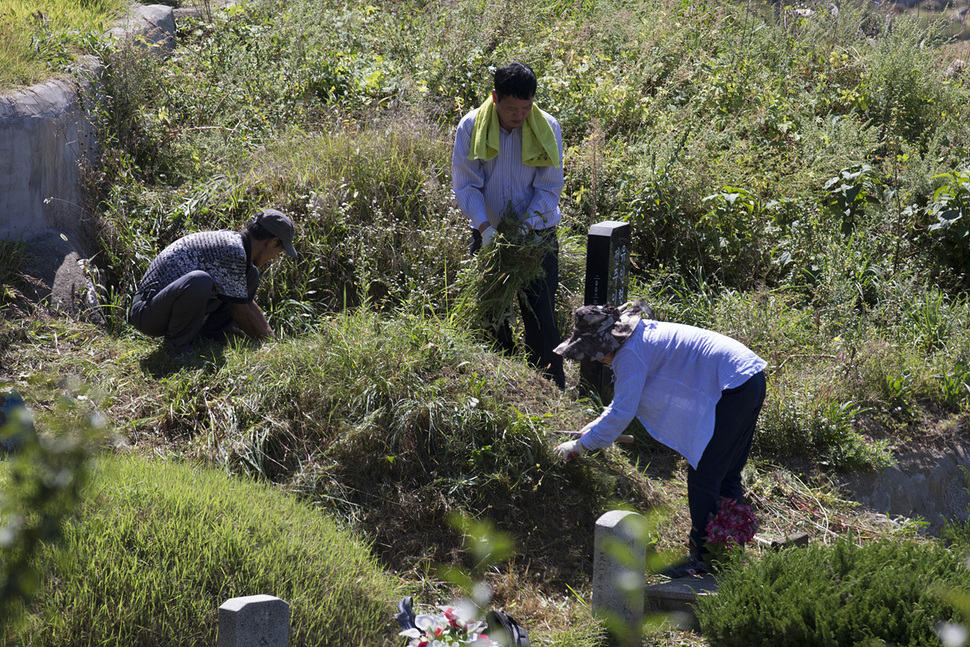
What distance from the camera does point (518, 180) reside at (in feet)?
16.3

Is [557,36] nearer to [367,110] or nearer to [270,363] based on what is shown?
[367,110]

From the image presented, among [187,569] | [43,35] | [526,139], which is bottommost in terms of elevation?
[187,569]

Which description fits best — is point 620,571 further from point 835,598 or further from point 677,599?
point 835,598

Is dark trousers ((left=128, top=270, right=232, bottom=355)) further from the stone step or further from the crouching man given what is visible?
the stone step

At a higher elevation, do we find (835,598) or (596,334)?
(596,334)

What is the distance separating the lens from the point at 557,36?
9.43 metres

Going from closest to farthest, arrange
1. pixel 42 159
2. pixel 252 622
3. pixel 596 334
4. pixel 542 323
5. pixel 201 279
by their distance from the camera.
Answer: pixel 252 622 < pixel 596 334 < pixel 201 279 < pixel 542 323 < pixel 42 159

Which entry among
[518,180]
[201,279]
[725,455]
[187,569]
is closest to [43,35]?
[201,279]

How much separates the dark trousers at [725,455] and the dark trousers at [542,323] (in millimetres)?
1366

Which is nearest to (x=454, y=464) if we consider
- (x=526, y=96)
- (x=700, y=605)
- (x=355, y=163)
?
(x=700, y=605)

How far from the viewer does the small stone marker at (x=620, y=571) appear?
3258 mm

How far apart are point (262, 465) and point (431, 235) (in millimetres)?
2436

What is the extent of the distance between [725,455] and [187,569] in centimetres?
233

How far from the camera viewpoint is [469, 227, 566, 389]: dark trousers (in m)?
5.06
